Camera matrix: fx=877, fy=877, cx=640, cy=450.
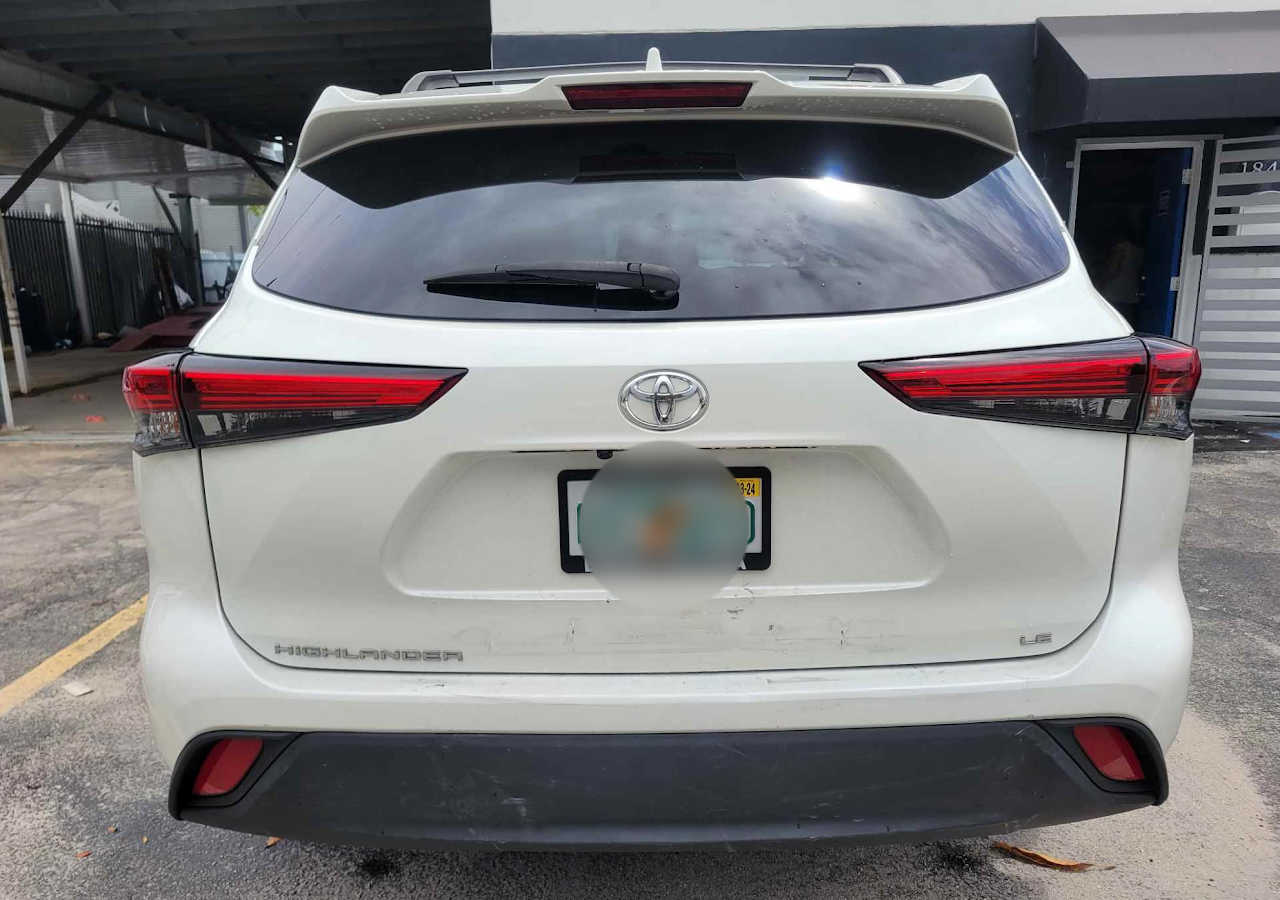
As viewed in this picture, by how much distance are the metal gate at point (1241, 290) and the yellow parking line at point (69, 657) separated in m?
9.14

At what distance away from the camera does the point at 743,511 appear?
158 cm

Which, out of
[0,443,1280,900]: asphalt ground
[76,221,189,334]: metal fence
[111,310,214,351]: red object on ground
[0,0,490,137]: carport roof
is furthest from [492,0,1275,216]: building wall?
[76,221,189,334]: metal fence

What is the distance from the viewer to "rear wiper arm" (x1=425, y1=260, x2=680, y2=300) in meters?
1.60

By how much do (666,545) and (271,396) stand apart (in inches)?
29.7

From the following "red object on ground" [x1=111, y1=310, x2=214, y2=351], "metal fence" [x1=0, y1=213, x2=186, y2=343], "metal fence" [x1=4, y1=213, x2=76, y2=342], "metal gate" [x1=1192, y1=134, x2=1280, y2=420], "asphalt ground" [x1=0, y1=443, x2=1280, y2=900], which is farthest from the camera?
"metal fence" [x1=0, y1=213, x2=186, y2=343]

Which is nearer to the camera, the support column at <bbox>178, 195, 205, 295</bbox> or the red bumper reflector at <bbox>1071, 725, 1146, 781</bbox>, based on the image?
the red bumper reflector at <bbox>1071, 725, 1146, 781</bbox>

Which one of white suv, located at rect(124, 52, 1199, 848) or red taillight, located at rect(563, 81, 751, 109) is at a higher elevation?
red taillight, located at rect(563, 81, 751, 109)

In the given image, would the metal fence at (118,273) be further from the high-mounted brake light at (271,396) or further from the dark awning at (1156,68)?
the high-mounted brake light at (271,396)

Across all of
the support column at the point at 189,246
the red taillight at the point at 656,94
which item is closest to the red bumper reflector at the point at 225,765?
the red taillight at the point at 656,94

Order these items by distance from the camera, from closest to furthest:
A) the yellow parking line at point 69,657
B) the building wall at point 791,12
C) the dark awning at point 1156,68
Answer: the yellow parking line at point 69,657
the dark awning at point 1156,68
the building wall at point 791,12

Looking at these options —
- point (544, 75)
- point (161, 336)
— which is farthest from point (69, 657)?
point (161, 336)

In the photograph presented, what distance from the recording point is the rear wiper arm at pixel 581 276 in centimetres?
160

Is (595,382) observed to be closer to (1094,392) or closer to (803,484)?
(803,484)

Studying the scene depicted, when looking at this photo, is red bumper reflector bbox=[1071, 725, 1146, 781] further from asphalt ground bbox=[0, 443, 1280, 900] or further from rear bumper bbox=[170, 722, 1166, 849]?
asphalt ground bbox=[0, 443, 1280, 900]
